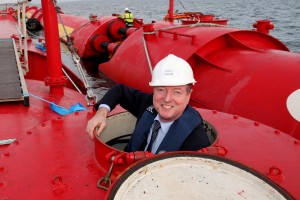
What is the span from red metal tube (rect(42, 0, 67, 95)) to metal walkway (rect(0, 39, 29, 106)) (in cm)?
38

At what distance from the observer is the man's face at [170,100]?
6.33 ft

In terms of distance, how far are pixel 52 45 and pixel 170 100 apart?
256 cm

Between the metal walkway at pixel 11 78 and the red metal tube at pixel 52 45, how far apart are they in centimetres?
38

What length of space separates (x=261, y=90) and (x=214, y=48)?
125 centimetres

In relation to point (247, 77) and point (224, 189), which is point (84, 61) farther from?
point (224, 189)

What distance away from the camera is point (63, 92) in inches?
171

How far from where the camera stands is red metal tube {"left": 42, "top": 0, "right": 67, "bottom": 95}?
3893mm

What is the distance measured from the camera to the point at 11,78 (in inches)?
169

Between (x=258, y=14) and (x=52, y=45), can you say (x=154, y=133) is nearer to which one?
(x=52, y=45)

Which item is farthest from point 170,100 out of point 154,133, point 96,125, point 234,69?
point 234,69

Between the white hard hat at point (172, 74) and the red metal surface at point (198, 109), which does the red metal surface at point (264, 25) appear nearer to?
the red metal surface at point (198, 109)

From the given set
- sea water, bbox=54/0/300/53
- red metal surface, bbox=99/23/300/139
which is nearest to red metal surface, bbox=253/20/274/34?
red metal surface, bbox=99/23/300/139

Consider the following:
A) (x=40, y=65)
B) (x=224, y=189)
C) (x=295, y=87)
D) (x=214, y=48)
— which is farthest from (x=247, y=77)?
(x=40, y=65)

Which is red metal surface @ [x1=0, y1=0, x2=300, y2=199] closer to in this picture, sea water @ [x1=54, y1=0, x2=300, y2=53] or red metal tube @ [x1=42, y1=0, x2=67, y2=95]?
red metal tube @ [x1=42, y1=0, x2=67, y2=95]
